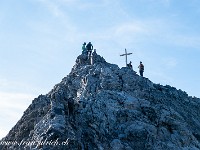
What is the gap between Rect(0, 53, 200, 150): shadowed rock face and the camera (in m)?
34.6

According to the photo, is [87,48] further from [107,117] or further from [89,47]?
[107,117]

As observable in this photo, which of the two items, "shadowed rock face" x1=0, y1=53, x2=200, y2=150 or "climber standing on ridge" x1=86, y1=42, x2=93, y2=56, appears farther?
"climber standing on ridge" x1=86, y1=42, x2=93, y2=56

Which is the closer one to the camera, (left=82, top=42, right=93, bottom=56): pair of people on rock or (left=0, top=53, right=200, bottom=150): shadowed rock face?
(left=0, top=53, right=200, bottom=150): shadowed rock face

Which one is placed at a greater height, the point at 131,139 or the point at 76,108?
the point at 76,108

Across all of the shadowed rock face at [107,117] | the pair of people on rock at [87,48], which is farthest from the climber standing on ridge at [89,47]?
the shadowed rock face at [107,117]

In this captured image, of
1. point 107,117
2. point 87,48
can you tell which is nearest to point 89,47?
point 87,48

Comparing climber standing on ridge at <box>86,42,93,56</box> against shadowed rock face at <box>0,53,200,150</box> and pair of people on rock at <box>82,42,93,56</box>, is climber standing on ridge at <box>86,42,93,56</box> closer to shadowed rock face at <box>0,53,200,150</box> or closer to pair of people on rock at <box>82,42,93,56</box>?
pair of people on rock at <box>82,42,93,56</box>

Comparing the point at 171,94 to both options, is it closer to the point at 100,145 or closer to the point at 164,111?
the point at 164,111

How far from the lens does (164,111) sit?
44125 mm

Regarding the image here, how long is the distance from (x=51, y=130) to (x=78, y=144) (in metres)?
2.54

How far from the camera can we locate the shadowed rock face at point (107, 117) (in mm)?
34625

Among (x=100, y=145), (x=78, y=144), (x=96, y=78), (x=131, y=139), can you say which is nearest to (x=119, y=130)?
(x=131, y=139)

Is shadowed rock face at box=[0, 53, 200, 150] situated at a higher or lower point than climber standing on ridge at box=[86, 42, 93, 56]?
lower

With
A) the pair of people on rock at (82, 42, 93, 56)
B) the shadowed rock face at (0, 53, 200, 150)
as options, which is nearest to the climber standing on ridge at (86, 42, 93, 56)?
the pair of people on rock at (82, 42, 93, 56)
